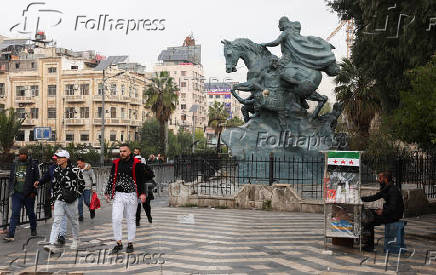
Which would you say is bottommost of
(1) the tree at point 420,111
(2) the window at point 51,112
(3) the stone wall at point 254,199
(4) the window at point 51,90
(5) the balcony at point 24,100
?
(3) the stone wall at point 254,199

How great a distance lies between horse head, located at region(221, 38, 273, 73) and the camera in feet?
65.9

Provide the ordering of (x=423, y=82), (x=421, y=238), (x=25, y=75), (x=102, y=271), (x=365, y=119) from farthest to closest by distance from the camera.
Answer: (x=25, y=75) < (x=365, y=119) < (x=421, y=238) < (x=423, y=82) < (x=102, y=271)

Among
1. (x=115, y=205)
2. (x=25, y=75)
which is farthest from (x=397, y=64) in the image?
(x=25, y=75)

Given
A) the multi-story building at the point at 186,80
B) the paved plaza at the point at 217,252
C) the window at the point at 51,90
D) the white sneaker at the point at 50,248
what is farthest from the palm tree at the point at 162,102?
the multi-story building at the point at 186,80

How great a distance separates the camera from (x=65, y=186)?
27.8 feet

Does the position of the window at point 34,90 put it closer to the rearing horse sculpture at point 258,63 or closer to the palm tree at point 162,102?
the palm tree at point 162,102

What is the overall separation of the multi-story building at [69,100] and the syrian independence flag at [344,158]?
53.1 m

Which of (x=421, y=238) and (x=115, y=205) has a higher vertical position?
(x=115, y=205)

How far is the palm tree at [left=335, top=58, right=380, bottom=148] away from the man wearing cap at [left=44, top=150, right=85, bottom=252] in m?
21.7

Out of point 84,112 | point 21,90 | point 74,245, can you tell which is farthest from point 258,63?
point 21,90

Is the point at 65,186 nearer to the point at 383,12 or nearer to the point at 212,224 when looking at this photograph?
the point at 212,224

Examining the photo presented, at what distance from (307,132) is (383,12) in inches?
272

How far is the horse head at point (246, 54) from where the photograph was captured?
20.1 meters

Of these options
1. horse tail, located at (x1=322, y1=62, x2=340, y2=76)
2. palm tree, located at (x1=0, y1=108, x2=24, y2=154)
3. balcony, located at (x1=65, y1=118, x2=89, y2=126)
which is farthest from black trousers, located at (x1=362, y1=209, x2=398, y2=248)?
balcony, located at (x1=65, y1=118, x2=89, y2=126)
